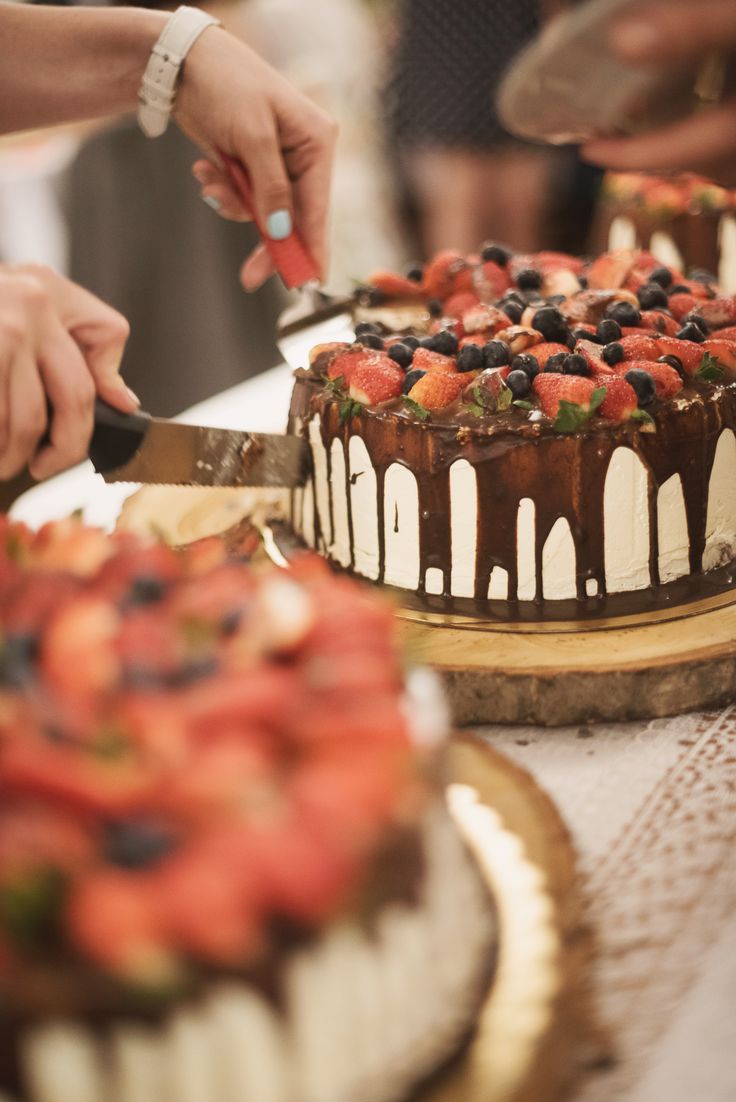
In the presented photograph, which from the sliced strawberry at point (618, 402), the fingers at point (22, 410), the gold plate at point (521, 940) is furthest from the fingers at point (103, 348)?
the sliced strawberry at point (618, 402)

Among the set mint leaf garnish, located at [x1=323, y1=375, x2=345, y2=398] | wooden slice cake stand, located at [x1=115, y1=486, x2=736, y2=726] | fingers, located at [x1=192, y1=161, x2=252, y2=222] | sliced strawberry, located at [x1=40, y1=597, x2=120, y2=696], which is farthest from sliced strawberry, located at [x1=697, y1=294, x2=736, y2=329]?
sliced strawberry, located at [x1=40, y1=597, x2=120, y2=696]

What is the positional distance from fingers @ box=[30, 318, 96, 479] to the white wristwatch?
1014 mm

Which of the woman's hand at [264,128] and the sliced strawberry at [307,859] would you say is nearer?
the sliced strawberry at [307,859]

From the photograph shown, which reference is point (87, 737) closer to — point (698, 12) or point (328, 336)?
point (698, 12)

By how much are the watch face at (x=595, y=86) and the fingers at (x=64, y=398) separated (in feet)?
2.72

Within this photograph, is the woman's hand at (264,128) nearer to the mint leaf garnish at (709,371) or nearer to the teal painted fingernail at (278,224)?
the teal painted fingernail at (278,224)

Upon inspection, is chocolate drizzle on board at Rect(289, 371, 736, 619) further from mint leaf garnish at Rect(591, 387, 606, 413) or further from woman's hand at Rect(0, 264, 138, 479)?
woman's hand at Rect(0, 264, 138, 479)

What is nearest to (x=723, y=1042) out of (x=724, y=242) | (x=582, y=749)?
(x=582, y=749)

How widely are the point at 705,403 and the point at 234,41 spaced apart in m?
1.21

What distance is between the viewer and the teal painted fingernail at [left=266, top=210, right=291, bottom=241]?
2.27 meters

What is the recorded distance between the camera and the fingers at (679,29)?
1.35 metres

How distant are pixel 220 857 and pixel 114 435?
3.24 ft

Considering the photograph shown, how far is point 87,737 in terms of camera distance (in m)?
0.86

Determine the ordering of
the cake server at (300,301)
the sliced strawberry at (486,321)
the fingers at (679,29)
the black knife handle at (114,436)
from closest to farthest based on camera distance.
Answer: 1. the fingers at (679,29)
2. the black knife handle at (114,436)
3. the sliced strawberry at (486,321)
4. the cake server at (300,301)
